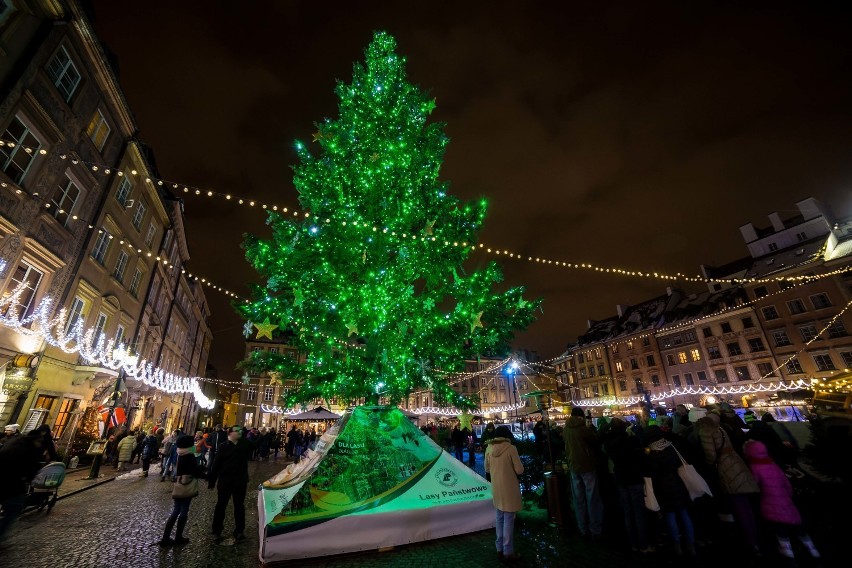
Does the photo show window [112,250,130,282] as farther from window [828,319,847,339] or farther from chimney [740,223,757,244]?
chimney [740,223,757,244]

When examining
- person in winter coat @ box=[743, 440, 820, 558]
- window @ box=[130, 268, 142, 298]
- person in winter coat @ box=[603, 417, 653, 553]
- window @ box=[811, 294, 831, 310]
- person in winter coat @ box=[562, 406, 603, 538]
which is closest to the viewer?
person in winter coat @ box=[743, 440, 820, 558]

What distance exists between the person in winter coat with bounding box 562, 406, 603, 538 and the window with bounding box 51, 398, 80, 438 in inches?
765

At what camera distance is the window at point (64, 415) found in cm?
1488

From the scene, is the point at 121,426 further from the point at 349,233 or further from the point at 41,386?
the point at 349,233

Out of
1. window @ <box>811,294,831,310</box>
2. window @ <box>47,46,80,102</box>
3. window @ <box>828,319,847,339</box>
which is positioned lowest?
window @ <box>828,319,847,339</box>

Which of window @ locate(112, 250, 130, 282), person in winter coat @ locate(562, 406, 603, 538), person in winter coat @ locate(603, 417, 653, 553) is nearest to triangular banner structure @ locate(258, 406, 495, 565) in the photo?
person in winter coat @ locate(562, 406, 603, 538)

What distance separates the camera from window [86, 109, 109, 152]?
1505 cm

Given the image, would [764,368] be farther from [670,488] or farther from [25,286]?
[25,286]

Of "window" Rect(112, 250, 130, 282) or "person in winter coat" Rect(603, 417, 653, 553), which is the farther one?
"window" Rect(112, 250, 130, 282)

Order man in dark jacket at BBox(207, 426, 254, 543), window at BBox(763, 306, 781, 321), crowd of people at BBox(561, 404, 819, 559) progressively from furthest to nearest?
window at BBox(763, 306, 781, 321), man in dark jacket at BBox(207, 426, 254, 543), crowd of people at BBox(561, 404, 819, 559)

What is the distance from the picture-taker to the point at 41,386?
13.3 m

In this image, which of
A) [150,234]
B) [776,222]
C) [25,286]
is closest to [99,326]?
[25,286]

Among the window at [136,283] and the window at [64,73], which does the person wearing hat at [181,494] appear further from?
the window at [136,283]

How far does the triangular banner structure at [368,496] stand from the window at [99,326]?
1555cm
